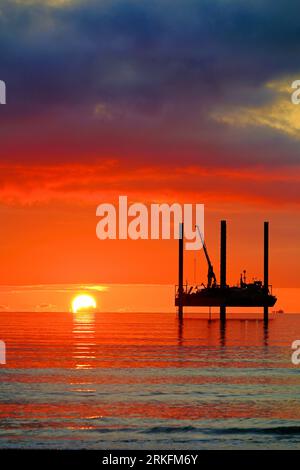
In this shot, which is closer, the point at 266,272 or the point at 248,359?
the point at 248,359

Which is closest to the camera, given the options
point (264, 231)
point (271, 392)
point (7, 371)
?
point (271, 392)

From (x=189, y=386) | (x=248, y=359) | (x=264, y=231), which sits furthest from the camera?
(x=264, y=231)

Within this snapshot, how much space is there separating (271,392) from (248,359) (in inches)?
1208

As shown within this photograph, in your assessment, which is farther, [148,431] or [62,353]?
[62,353]

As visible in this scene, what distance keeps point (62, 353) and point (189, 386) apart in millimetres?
35917

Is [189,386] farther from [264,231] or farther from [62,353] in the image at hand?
[264,231]

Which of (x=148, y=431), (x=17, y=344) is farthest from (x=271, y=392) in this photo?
(x=17, y=344)

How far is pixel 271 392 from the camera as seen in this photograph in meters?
53.0

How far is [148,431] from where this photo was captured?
3797 centimetres
